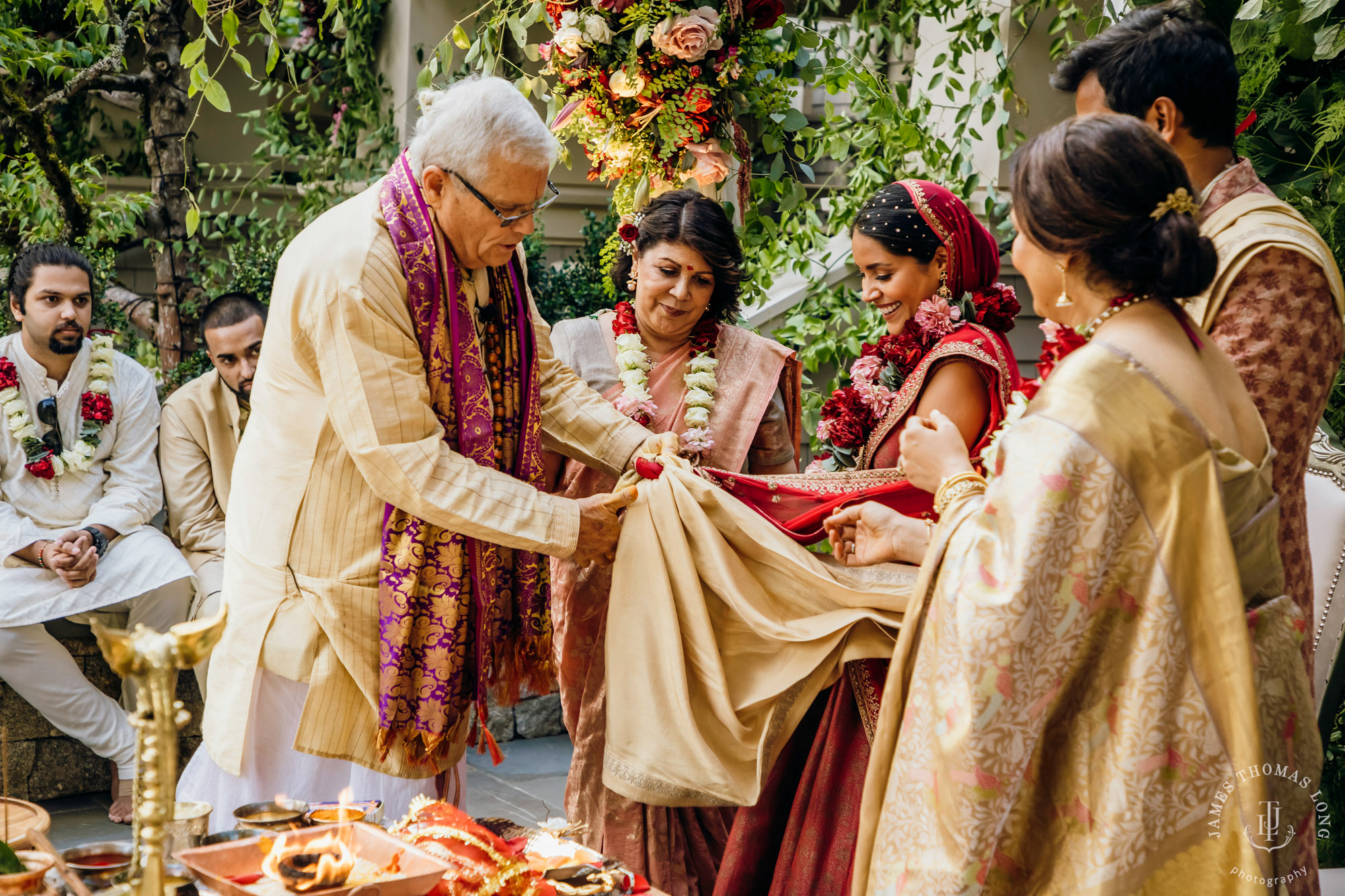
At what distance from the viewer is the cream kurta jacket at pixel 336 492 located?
7.88ft

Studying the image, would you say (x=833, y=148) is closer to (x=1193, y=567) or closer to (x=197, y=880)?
(x=1193, y=567)

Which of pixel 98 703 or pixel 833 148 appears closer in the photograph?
pixel 98 703

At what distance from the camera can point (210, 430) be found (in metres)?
4.77

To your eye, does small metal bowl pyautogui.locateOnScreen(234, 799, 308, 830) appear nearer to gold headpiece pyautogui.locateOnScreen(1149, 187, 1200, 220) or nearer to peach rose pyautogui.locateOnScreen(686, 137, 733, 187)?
gold headpiece pyautogui.locateOnScreen(1149, 187, 1200, 220)

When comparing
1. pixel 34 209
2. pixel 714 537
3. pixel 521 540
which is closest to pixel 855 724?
pixel 714 537

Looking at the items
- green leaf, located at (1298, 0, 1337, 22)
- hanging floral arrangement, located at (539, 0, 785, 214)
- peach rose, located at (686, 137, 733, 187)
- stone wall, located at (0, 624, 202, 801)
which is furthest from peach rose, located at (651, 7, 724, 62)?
stone wall, located at (0, 624, 202, 801)

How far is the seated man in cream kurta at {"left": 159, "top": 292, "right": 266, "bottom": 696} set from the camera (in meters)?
4.71

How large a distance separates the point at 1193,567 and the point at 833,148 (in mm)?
3574

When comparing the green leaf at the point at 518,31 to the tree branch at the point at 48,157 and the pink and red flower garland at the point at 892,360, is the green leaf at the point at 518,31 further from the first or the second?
the tree branch at the point at 48,157

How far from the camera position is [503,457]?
274 centimetres

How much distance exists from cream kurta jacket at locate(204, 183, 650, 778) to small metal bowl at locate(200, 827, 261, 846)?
663 mm

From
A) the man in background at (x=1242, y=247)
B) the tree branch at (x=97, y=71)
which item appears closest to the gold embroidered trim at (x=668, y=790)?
the man in background at (x=1242, y=247)
